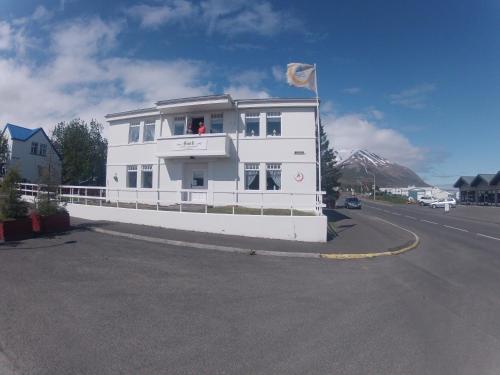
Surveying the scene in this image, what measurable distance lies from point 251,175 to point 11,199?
36.3 ft

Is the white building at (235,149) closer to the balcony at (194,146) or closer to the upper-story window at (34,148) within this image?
the balcony at (194,146)

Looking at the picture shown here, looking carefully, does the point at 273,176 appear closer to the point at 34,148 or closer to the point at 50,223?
the point at 50,223

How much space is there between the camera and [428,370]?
139 inches

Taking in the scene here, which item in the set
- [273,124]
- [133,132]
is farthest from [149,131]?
[273,124]

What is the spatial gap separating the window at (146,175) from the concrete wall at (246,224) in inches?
265

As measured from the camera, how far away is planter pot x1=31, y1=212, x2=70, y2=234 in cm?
1067

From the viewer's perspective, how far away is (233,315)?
488 cm

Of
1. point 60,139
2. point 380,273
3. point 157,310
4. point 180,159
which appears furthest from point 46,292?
point 60,139

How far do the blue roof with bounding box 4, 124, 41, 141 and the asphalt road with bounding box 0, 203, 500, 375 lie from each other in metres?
35.5

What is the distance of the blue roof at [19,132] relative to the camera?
36219mm

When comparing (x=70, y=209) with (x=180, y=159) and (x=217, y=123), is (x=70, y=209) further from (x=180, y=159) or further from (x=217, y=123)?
(x=217, y=123)

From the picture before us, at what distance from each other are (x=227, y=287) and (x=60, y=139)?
2006 inches

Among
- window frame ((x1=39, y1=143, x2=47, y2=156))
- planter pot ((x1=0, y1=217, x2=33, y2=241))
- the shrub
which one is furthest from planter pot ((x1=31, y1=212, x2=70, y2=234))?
window frame ((x1=39, y1=143, x2=47, y2=156))

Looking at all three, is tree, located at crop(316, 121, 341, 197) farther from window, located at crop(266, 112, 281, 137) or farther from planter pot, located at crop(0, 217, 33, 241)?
planter pot, located at crop(0, 217, 33, 241)
